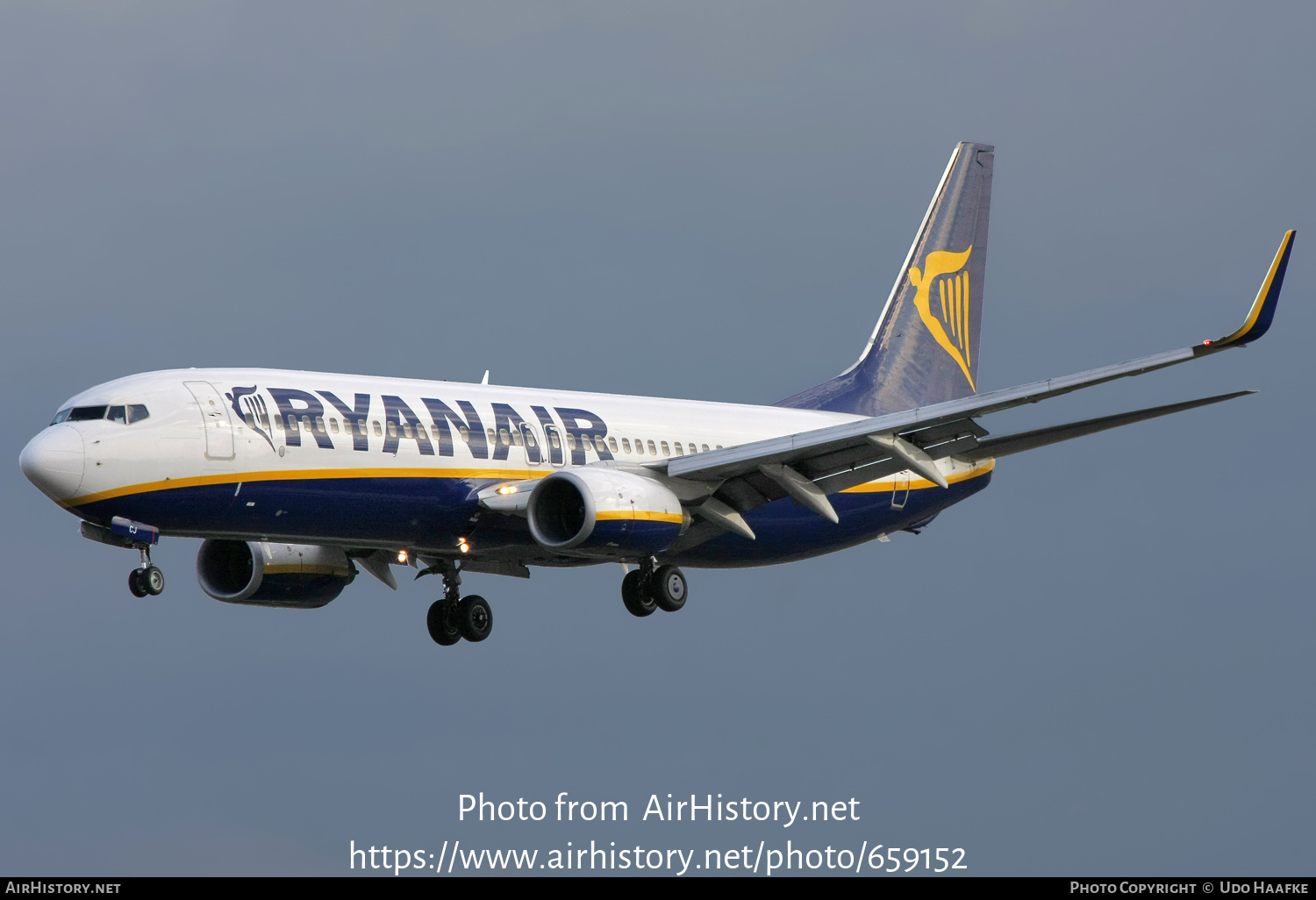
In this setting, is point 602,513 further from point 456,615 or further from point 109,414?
point 109,414

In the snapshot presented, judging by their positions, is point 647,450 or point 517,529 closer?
point 517,529

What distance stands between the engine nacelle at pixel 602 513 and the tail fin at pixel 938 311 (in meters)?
13.1

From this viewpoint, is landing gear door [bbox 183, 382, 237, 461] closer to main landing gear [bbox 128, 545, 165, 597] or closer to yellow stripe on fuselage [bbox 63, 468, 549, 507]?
yellow stripe on fuselage [bbox 63, 468, 549, 507]

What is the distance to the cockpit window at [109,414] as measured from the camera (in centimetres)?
3559

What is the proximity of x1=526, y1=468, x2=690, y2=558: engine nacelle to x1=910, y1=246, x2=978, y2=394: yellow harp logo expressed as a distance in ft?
55.8

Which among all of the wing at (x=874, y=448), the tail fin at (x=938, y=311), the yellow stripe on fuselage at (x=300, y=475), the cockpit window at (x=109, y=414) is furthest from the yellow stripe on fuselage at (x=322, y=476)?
the tail fin at (x=938, y=311)

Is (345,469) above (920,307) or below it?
below

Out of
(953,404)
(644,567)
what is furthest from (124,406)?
(953,404)

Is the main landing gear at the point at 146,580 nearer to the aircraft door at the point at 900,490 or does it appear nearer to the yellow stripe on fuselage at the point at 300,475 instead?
the yellow stripe on fuselage at the point at 300,475

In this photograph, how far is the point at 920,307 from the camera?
2143 inches

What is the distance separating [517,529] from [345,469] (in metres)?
4.36

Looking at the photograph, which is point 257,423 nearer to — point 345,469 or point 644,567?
point 345,469

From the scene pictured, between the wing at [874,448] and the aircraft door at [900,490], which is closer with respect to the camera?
the wing at [874,448]

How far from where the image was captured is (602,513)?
126ft
